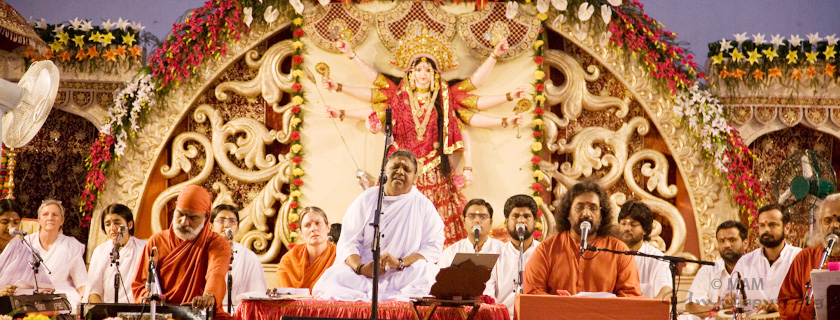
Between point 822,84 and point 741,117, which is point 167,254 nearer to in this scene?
point 741,117

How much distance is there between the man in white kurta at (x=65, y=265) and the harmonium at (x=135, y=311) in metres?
3.36

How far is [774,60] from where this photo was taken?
1034cm

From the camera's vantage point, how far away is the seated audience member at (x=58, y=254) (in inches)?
373

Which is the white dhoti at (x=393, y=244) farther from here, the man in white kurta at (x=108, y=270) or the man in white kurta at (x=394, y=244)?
the man in white kurta at (x=108, y=270)

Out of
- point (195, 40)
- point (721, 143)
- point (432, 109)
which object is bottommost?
point (721, 143)

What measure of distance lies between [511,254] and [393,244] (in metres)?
1.76

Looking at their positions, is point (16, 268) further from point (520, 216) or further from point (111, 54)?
point (520, 216)

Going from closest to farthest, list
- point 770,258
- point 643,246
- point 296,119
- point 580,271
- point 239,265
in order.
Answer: point 580,271, point 770,258, point 643,246, point 239,265, point 296,119

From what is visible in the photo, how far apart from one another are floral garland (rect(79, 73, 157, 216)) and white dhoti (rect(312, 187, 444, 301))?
3.80 m

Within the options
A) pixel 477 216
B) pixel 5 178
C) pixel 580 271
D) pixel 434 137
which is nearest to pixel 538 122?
pixel 434 137

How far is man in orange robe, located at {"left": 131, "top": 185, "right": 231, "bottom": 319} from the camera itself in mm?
7160

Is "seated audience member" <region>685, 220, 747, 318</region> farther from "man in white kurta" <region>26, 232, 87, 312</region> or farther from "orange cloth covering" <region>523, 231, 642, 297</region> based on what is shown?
"man in white kurta" <region>26, 232, 87, 312</region>

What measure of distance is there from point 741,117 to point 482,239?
345cm

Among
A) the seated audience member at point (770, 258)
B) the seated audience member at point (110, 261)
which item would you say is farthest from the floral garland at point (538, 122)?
the seated audience member at point (110, 261)
